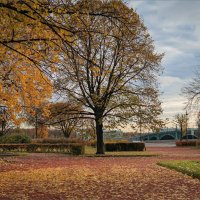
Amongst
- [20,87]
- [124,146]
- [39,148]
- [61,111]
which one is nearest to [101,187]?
[20,87]

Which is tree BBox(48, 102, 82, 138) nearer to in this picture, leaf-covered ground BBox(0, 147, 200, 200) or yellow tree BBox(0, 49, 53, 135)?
yellow tree BBox(0, 49, 53, 135)

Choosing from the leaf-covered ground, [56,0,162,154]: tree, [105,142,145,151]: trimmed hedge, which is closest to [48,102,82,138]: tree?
[56,0,162,154]: tree

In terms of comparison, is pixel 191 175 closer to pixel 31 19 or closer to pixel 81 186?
pixel 81 186

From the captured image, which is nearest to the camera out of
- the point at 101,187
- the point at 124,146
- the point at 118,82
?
the point at 101,187

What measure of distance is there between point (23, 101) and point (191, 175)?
11189 mm

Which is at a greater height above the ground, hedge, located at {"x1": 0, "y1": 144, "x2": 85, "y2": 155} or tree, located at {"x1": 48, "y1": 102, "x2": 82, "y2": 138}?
tree, located at {"x1": 48, "y1": 102, "x2": 82, "y2": 138}

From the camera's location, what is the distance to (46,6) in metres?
9.90

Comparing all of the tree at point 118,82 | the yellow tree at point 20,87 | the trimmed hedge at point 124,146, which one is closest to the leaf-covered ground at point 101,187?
the yellow tree at point 20,87

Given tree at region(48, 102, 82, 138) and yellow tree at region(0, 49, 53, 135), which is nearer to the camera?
yellow tree at region(0, 49, 53, 135)

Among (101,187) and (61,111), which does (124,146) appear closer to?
(61,111)

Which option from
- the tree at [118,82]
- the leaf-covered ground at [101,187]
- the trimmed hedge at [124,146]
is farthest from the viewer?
the trimmed hedge at [124,146]

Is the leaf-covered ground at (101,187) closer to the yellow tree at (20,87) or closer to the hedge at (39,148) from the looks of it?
the yellow tree at (20,87)

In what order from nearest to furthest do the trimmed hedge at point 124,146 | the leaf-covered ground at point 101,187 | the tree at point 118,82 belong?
the leaf-covered ground at point 101,187, the tree at point 118,82, the trimmed hedge at point 124,146

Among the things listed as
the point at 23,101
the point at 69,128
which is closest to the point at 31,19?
the point at 23,101
